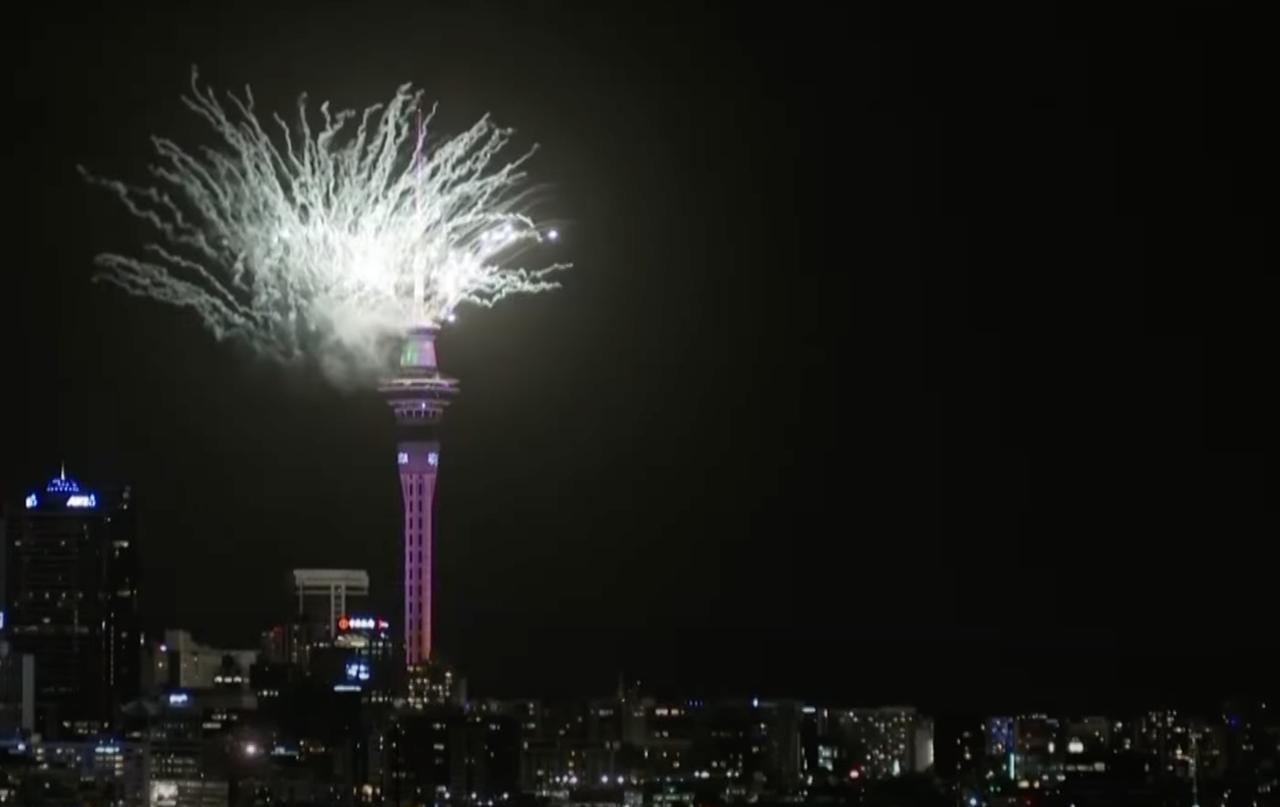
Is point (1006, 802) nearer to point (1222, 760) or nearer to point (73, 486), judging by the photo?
point (1222, 760)

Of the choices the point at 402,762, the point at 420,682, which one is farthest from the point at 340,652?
the point at 402,762

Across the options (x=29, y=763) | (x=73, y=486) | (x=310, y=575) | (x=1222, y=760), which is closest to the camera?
(x=29, y=763)

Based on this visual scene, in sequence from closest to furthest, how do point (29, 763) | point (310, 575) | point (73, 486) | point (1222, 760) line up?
point (29, 763) < point (1222, 760) < point (73, 486) < point (310, 575)

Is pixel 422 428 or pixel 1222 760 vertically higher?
pixel 422 428

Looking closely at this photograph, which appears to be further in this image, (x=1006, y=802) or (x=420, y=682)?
(x=420, y=682)

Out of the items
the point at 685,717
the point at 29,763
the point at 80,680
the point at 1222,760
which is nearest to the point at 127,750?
the point at 29,763

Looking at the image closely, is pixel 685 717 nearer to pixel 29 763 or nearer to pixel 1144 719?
pixel 1144 719
